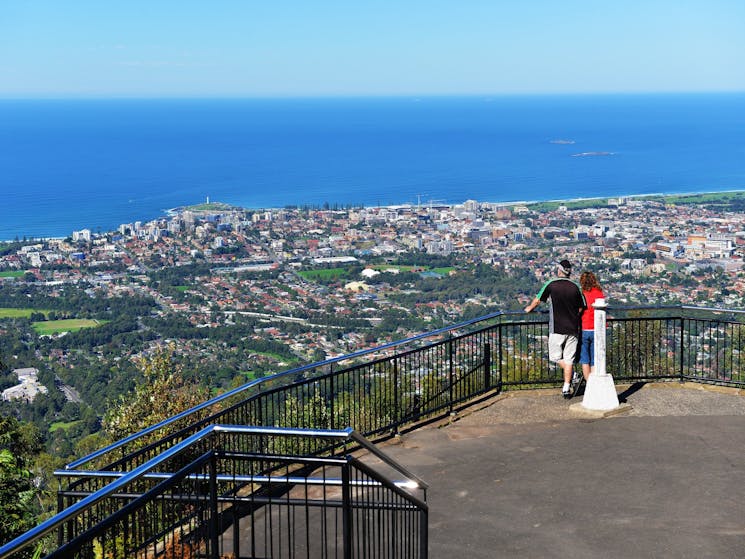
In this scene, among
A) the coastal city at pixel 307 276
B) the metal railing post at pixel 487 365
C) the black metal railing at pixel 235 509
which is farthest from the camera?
the coastal city at pixel 307 276

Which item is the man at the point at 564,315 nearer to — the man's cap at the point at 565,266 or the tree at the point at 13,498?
the man's cap at the point at 565,266

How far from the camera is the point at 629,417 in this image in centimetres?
1095

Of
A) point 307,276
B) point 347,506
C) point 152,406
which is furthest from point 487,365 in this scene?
point 307,276

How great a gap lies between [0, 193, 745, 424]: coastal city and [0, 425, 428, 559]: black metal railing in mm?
33365

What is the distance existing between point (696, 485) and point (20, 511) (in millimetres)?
7239

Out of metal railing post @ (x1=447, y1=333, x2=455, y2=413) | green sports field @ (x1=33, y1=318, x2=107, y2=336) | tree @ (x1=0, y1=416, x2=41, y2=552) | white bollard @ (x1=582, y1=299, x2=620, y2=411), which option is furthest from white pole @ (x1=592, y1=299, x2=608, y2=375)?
green sports field @ (x1=33, y1=318, x2=107, y2=336)

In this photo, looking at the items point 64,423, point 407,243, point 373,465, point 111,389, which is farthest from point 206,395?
point 407,243

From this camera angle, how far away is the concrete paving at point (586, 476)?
7676mm

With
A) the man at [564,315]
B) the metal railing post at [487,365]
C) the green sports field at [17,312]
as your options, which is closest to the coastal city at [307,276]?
the green sports field at [17,312]

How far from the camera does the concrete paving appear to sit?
768 cm

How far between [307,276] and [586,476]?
78528 mm

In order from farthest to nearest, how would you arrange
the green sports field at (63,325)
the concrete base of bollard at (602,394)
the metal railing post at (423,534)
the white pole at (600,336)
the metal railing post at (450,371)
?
the green sports field at (63,325)
the metal railing post at (450,371)
the concrete base of bollard at (602,394)
the white pole at (600,336)
the metal railing post at (423,534)

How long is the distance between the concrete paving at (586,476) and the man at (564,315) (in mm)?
525

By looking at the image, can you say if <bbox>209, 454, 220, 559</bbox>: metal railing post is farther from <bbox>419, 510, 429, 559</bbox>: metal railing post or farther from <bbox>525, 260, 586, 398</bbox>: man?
<bbox>525, 260, 586, 398</bbox>: man
